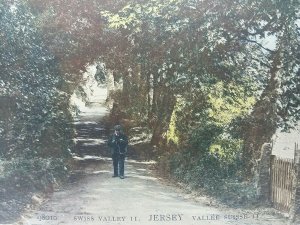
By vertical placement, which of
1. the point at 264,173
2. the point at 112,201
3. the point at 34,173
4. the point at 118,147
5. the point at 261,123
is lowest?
the point at 112,201

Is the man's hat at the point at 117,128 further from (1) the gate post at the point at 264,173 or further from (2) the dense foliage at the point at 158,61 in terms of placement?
(1) the gate post at the point at 264,173

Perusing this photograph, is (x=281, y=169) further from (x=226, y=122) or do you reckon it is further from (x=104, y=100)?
(x=104, y=100)

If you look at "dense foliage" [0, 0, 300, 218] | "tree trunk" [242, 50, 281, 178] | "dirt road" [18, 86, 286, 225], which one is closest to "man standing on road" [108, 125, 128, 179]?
"dirt road" [18, 86, 286, 225]

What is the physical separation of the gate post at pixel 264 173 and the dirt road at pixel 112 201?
558 mm

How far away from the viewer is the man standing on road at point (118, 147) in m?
9.45

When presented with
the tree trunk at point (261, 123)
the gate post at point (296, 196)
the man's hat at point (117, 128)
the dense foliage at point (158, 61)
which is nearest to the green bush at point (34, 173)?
the dense foliage at point (158, 61)

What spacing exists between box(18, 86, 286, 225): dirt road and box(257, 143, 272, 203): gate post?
1.83 ft

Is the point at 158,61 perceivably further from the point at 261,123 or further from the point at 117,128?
the point at 261,123

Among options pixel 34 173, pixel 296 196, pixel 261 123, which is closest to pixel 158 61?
pixel 261 123

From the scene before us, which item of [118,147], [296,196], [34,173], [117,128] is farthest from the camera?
[117,128]

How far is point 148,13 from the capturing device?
8203 mm

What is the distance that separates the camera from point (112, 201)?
8.27m

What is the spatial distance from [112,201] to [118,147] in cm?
160

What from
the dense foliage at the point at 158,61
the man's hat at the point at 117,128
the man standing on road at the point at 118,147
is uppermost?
the dense foliage at the point at 158,61
